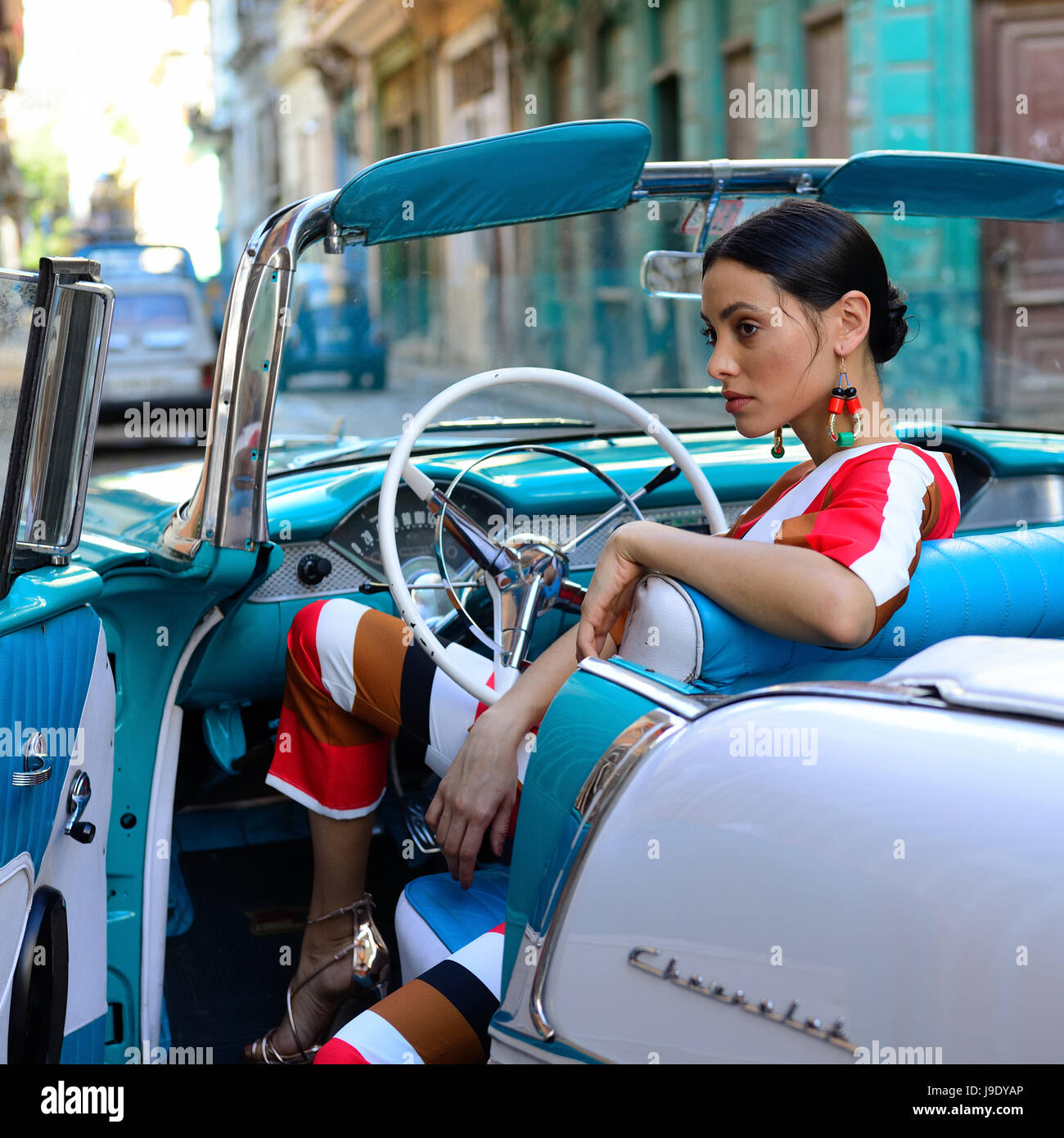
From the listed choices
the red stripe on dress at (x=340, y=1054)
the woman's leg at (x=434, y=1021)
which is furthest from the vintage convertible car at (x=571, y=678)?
the red stripe on dress at (x=340, y=1054)

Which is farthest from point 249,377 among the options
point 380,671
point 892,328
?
point 892,328

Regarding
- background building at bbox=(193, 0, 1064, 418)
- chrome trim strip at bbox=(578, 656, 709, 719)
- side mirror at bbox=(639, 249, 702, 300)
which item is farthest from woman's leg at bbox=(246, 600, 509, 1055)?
side mirror at bbox=(639, 249, 702, 300)

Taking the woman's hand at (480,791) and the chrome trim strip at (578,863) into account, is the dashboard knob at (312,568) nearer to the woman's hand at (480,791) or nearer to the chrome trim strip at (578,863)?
the woman's hand at (480,791)

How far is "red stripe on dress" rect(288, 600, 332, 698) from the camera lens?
7.17ft

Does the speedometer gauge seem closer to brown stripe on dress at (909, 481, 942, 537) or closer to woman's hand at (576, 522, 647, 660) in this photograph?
woman's hand at (576, 522, 647, 660)

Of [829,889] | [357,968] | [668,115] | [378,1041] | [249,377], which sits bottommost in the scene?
[357,968]

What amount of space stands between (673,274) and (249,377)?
3.40 ft

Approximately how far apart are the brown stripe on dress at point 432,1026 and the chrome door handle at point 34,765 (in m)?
0.55

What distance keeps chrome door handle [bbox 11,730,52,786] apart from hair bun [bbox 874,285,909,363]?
1277mm

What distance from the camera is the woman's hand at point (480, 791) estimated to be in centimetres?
180

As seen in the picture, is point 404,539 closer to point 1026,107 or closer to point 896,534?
point 896,534

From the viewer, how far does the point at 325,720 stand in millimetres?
2197
